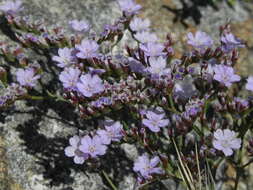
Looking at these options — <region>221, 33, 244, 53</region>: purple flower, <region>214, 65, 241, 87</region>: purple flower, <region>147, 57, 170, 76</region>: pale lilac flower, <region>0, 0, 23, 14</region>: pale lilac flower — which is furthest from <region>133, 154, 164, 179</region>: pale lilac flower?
<region>0, 0, 23, 14</region>: pale lilac flower

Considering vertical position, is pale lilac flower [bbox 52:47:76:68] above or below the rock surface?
above

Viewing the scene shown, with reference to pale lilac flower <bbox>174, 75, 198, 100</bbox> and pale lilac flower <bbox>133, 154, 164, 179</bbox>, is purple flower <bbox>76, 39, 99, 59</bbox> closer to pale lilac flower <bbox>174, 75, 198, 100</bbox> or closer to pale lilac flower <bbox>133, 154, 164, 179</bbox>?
pale lilac flower <bbox>174, 75, 198, 100</bbox>

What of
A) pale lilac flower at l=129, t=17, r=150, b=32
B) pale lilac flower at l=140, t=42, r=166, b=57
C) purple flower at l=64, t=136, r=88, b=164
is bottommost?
purple flower at l=64, t=136, r=88, b=164

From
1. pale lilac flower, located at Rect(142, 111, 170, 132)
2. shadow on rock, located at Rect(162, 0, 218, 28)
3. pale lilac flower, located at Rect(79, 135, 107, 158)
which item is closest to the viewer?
pale lilac flower, located at Rect(79, 135, 107, 158)

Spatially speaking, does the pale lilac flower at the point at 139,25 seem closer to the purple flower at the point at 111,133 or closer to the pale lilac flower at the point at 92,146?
the purple flower at the point at 111,133

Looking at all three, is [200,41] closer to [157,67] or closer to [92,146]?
[157,67]

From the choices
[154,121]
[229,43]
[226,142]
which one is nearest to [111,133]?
[154,121]

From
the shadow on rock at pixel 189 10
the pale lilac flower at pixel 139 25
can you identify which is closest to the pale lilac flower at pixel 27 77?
the pale lilac flower at pixel 139 25

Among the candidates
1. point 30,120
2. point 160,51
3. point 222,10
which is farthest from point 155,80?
point 222,10

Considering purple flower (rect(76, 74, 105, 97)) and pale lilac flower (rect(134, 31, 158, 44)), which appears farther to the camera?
pale lilac flower (rect(134, 31, 158, 44))

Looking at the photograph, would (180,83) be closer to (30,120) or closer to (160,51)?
(160,51)
